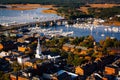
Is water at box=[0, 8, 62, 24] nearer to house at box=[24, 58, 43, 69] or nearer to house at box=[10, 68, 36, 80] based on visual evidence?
house at box=[24, 58, 43, 69]

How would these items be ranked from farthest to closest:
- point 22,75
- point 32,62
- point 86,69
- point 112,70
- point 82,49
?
point 82,49, point 32,62, point 86,69, point 112,70, point 22,75

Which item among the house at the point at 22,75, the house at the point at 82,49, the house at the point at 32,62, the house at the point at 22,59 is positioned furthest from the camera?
the house at the point at 82,49

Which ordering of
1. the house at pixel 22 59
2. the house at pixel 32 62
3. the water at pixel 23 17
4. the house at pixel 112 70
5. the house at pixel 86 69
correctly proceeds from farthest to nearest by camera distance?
the water at pixel 23 17, the house at pixel 22 59, the house at pixel 32 62, the house at pixel 86 69, the house at pixel 112 70

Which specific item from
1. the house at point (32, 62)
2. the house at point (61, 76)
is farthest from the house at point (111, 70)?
the house at point (32, 62)

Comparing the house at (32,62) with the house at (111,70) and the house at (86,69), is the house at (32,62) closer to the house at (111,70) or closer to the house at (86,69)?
the house at (86,69)

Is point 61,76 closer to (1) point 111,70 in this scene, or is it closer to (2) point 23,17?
(1) point 111,70

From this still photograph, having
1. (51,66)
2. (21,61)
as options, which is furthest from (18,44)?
(51,66)

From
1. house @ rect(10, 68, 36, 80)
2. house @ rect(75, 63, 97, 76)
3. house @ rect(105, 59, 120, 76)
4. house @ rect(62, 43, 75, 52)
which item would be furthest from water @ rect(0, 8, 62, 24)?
house @ rect(105, 59, 120, 76)

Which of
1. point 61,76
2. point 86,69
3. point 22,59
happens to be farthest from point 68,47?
point 61,76

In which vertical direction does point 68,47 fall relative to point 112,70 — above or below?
below

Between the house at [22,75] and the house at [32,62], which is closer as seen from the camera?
the house at [22,75]

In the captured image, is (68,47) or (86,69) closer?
(86,69)

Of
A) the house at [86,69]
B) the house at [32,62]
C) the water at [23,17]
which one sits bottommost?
the water at [23,17]
